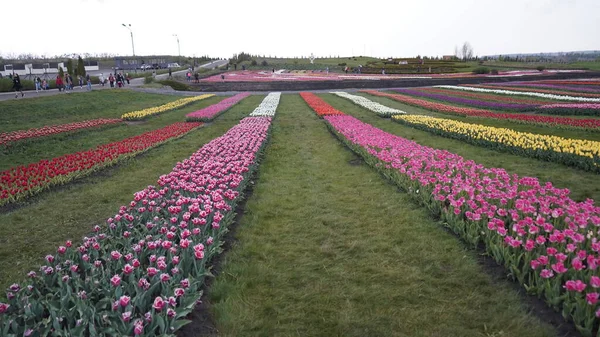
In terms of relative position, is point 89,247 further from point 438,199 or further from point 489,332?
point 438,199

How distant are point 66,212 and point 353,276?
5.97 metres

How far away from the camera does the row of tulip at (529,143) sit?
31.6ft

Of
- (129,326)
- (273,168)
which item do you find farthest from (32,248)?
(273,168)

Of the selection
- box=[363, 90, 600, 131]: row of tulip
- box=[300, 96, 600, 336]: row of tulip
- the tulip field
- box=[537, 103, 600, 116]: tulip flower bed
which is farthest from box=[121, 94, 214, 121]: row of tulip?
box=[537, 103, 600, 116]: tulip flower bed

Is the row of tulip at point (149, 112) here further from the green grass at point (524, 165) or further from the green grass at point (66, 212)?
the green grass at point (524, 165)

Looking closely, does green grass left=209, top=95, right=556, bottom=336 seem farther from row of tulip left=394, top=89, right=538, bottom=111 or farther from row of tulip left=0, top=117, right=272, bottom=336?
row of tulip left=394, top=89, right=538, bottom=111

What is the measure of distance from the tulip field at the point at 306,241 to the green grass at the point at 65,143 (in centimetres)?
25

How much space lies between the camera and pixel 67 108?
23.1m

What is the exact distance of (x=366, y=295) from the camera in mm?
4699

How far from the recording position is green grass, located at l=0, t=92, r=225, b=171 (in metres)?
12.4

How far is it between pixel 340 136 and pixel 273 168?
14.3 feet

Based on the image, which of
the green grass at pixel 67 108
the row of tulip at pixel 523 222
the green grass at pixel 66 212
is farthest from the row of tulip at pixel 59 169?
the green grass at pixel 67 108

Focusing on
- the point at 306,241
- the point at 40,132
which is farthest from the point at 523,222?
the point at 40,132

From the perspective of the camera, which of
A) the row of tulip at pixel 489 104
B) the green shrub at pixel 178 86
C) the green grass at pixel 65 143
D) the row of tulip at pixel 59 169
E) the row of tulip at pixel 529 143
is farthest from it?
the green shrub at pixel 178 86
